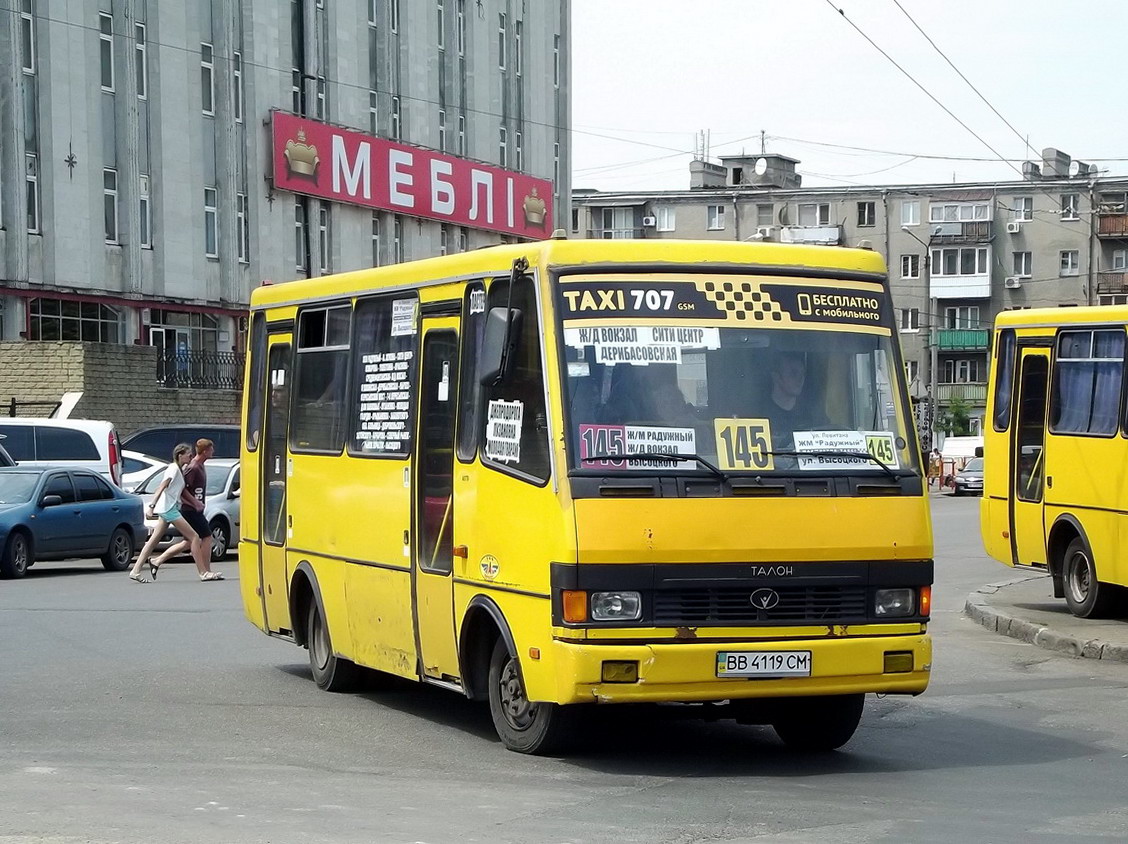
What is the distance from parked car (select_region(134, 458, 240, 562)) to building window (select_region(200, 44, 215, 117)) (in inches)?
807

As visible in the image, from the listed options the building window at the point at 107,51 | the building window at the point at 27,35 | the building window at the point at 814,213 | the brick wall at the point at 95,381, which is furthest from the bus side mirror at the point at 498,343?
the building window at the point at 814,213

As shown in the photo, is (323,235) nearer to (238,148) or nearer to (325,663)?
(238,148)

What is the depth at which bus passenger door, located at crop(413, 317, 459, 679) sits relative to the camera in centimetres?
1036

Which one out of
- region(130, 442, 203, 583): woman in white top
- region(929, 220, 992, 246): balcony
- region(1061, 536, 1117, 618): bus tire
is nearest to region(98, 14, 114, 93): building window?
region(130, 442, 203, 583): woman in white top

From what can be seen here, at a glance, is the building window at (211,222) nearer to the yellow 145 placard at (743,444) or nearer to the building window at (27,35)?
the building window at (27,35)

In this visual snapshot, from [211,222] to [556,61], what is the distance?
21.6 meters

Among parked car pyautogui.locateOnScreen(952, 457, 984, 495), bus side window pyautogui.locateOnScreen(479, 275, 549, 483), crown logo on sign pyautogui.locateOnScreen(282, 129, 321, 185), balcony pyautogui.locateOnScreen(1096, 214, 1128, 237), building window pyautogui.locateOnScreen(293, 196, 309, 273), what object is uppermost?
balcony pyautogui.locateOnScreen(1096, 214, 1128, 237)

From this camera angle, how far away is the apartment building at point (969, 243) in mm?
95938

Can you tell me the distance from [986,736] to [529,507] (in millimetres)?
3376

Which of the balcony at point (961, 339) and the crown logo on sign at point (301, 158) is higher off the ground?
the crown logo on sign at point (301, 158)

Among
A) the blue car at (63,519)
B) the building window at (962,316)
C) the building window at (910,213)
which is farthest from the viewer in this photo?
the building window at (910,213)

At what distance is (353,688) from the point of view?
12.6 m

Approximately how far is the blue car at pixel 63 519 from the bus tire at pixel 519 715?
1604cm

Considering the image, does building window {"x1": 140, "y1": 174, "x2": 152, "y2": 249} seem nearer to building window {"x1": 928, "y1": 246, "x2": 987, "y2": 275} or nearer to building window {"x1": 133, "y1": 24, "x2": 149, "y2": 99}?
building window {"x1": 133, "y1": 24, "x2": 149, "y2": 99}
